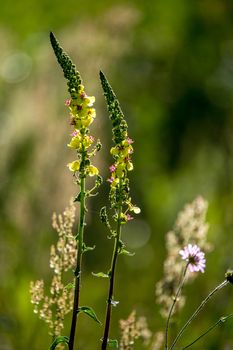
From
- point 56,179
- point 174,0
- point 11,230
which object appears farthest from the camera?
point 174,0

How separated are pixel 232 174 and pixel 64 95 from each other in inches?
49.4

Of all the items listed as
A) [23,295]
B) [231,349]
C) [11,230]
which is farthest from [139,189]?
[231,349]

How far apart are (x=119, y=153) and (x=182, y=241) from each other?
0.76 m

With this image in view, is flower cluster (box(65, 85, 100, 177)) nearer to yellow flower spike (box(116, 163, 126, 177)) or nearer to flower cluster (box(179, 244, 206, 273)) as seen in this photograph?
yellow flower spike (box(116, 163, 126, 177))

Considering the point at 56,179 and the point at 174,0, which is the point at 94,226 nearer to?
the point at 56,179

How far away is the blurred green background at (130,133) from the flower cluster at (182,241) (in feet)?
1.51

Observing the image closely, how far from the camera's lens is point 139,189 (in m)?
4.70

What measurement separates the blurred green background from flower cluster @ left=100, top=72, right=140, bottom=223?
119 centimetres

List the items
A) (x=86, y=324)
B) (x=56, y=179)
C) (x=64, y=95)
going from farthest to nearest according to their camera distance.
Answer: (x=64, y=95)
(x=56, y=179)
(x=86, y=324)

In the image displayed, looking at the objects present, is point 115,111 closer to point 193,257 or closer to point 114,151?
point 114,151

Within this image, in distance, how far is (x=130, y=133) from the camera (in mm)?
4840

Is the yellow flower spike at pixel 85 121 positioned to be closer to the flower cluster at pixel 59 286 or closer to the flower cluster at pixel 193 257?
the flower cluster at pixel 59 286

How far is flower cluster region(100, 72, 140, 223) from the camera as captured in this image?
4.37 feet

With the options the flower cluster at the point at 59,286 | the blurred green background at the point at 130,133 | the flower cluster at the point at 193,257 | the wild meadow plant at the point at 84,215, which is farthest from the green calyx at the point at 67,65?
the blurred green background at the point at 130,133
